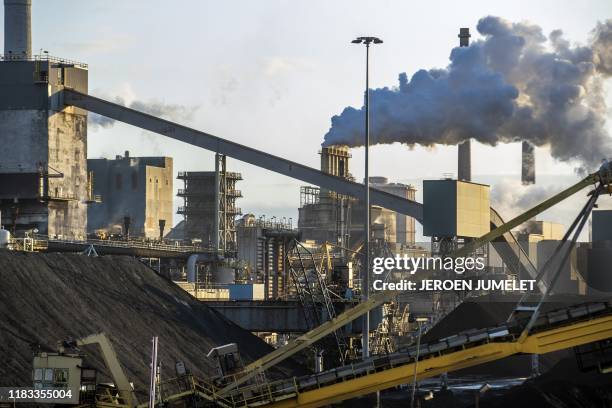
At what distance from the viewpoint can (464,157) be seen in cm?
13550

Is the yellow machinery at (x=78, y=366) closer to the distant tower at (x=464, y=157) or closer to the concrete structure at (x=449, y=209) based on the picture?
the concrete structure at (x=449, y=209)

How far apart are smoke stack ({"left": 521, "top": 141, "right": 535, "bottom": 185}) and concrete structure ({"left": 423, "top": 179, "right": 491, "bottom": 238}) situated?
176 ft

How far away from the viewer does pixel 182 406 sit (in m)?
45.9

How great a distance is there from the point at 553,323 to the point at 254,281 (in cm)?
7508

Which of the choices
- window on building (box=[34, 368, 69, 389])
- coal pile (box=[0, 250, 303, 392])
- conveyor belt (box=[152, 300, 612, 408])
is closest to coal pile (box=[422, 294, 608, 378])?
coal pile (box=[0, 250, 303, 392])

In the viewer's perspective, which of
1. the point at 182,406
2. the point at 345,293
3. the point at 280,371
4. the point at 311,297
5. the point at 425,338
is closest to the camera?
the point at 182,406

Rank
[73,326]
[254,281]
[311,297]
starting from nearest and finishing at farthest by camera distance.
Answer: [73,326]
[311,297]
[254,281]

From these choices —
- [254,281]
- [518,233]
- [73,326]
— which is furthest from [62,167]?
[518,233]

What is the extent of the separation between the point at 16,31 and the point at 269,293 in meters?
27.0

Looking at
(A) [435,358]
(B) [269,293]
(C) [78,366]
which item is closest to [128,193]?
(B) [269,293]

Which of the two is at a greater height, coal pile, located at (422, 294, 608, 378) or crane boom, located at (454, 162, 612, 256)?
crane boom, located at (454, 162, 612, 256)

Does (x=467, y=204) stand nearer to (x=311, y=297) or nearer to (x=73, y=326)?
(x=311, y=297)

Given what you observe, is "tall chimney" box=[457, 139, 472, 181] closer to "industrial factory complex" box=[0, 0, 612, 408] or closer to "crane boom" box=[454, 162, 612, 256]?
"industrial factory complex" box=[0, 0, 612, 408]

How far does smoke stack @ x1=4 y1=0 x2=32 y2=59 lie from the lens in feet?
344
